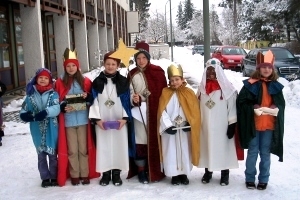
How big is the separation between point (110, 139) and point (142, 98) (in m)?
0.66

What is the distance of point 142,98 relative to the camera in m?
4.71

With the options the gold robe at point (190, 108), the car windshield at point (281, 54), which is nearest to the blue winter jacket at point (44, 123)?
the gold robe at point (190, 108)

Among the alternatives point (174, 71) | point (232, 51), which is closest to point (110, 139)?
point (174, 71)

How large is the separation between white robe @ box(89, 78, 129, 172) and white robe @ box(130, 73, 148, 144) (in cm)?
15

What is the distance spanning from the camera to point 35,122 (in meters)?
4.68

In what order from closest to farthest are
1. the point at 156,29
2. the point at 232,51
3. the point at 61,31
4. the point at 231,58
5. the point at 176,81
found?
the point at 176,81, the point at 61,31, the point at 231,58, the point at 232,51, the point at 156,29

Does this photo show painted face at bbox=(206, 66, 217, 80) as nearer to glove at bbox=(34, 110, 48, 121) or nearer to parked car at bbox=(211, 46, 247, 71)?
glove at bbox=(34, 110, 48, 121)

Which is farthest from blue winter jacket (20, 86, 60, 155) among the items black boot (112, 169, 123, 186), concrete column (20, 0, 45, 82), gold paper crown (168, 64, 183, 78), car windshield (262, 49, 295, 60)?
car windshield (262, 49, 295, 60)

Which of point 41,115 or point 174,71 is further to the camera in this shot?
point 174,71

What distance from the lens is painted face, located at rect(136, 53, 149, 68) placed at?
469 cm

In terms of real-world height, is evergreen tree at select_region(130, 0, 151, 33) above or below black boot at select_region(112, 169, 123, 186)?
above

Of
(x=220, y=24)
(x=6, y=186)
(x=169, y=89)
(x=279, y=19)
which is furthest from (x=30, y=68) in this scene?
(x=220, y=24)

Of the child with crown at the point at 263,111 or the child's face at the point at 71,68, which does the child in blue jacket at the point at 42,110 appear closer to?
the child's face at the point at 71,68

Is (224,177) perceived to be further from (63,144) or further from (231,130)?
(63,144)
